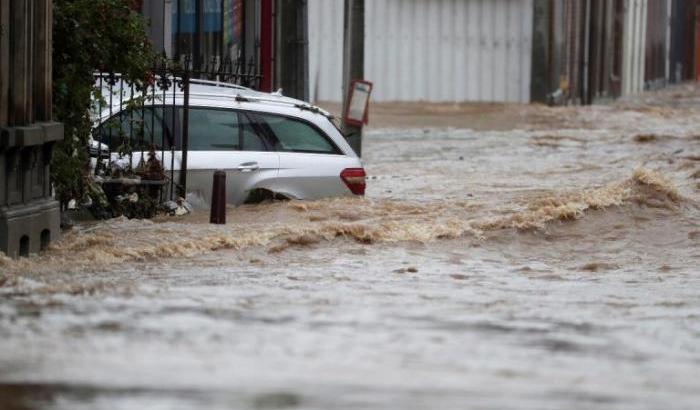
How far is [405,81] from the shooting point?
43.9 metres

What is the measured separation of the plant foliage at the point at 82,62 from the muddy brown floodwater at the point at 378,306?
1.99 feet

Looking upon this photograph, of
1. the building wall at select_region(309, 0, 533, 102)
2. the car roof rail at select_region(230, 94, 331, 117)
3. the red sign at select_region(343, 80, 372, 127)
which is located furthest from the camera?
the building wall at select_region(309, 0, 533, 102)

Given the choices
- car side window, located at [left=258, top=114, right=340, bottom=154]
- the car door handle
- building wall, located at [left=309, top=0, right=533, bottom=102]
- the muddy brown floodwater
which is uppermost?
building wall, located at [left=309, top=0, right=533, bottom=102]

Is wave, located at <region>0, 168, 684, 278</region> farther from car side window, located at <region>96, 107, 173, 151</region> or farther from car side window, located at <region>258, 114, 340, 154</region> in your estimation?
car side window, located at <region>96, 107, 173, 151</region>

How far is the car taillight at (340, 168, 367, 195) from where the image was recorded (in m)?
18.4

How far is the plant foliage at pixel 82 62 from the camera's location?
53.0 feet

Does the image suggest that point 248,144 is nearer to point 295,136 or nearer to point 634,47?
point 295,136

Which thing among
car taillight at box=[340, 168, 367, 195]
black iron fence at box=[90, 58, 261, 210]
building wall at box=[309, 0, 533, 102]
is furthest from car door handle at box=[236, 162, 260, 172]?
building wall at box=[309, 0, 533, 102]

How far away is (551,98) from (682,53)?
29.8 metres

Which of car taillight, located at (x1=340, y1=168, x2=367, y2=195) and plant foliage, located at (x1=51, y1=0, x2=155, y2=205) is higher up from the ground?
plant foliage, located at (x1=51, y1=0, x2=155, y2=205)

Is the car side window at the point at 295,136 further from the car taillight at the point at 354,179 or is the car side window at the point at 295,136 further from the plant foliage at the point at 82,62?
the plant foliage at the point at 82,62

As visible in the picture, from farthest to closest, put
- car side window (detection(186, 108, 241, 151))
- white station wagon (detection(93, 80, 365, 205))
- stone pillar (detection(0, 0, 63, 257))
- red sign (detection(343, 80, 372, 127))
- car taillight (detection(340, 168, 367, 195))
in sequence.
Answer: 1. red sign (detection(343, 80, 372, 127))
2. car taillight (detection(340, 168, 367, 195))
3. car side window (detection(186, 108, 241, 151))
4. white station wagon (detection(93, 80, 365, 205))
5. stone pillar (detection(0, 0, 63, 257))

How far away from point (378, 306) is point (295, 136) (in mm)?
6496

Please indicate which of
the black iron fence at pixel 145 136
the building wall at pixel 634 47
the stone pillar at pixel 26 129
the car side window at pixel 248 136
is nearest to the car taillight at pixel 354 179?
the car side window at pixel 248 136
